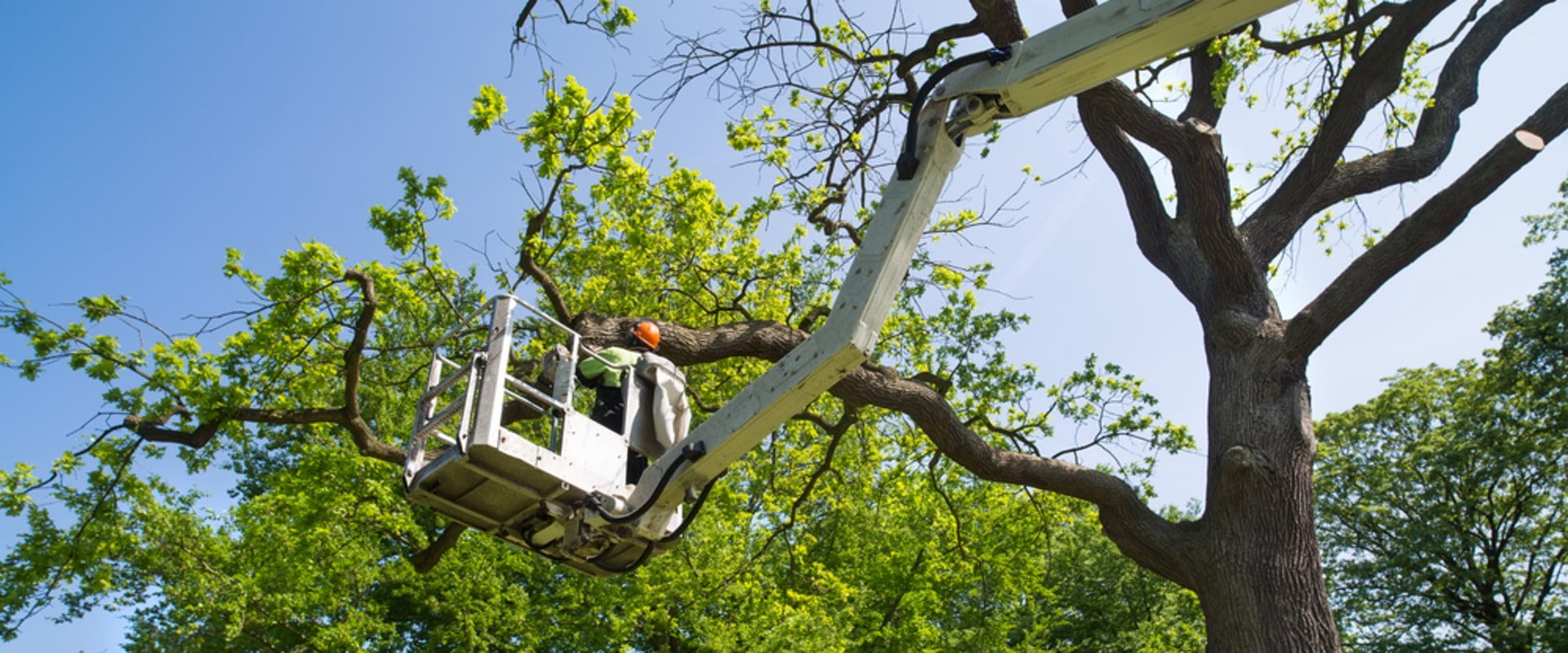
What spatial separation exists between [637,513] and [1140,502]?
4293 millimetres

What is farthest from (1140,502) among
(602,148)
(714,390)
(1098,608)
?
(1098,608)

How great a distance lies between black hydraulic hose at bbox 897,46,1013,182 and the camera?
625cm

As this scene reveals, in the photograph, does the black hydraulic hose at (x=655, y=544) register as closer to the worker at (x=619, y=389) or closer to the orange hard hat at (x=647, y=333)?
the worker at (x=619, y=389)

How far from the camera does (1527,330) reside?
23422 mm

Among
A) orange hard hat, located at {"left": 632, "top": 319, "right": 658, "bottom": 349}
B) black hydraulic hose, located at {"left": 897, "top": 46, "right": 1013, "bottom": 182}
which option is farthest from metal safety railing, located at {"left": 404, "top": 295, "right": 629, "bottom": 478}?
black hydraulic hose, located at {"left": 897, "top": 46, "right": 1013, "bottom": 182}

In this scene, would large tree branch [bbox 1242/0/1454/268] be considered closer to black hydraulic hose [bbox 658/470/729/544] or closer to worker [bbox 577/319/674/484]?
worker [bbox 577/319/674/484]

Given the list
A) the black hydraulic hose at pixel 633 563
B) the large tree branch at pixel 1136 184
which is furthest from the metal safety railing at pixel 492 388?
the large tree branch at pixel 1136 184

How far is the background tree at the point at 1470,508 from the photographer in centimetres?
2331

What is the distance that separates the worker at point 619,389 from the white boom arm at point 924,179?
51 centimetres

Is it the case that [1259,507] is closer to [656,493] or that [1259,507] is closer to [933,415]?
[933,415]

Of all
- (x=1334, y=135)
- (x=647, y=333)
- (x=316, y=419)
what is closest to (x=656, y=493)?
(x=647, y=333)

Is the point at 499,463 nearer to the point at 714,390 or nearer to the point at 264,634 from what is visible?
the point at 714,390

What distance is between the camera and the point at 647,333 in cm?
793

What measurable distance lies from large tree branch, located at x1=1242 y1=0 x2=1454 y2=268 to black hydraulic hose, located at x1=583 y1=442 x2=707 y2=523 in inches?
226
